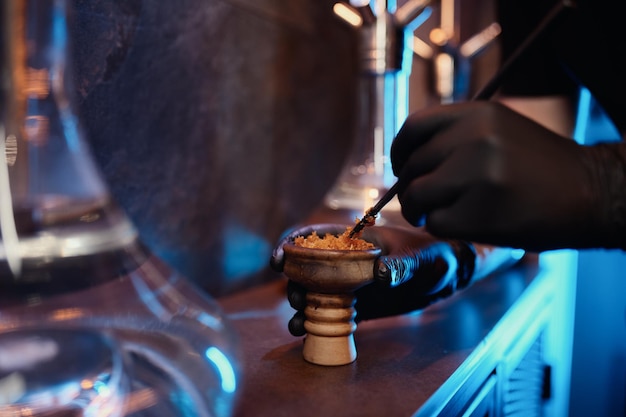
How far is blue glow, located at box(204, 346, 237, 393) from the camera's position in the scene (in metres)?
0.66

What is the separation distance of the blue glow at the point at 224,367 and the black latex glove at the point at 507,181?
28 cm

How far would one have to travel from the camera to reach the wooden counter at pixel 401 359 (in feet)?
2.16

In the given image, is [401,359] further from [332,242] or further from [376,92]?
[376,92]

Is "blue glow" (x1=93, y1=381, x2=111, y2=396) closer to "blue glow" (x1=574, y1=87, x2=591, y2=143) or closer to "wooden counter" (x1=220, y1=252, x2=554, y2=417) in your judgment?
"wooden counter" (x1=220, y1=252, x2=554, y2=417)

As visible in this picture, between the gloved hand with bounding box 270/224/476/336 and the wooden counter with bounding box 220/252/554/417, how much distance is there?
0.16ft

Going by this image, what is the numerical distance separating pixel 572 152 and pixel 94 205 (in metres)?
0.55

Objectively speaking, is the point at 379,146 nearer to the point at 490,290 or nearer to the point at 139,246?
the point at 490,290

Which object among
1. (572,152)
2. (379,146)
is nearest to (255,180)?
(379,146)

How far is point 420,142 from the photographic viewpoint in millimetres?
704

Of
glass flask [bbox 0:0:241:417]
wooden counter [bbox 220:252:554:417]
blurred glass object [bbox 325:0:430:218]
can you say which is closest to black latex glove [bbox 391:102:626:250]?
wooden counter [bbox 220:252:554:417]

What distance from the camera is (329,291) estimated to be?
717mm

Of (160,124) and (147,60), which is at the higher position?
(147,60)

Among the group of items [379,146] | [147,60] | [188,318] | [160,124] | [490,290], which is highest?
[147,60]

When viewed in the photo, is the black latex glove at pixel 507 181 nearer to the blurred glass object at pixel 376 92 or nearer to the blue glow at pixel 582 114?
the blurred glass object at pixel 376 92
